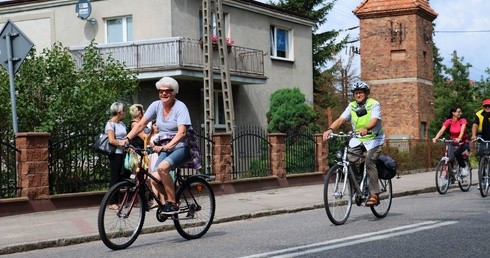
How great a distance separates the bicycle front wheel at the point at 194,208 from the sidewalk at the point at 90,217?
120 cm

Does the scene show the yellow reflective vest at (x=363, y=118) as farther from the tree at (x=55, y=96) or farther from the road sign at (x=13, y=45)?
the tree at (x=55, y=96)

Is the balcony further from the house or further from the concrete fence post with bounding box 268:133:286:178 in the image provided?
the concrete fence post with bounding box 268:133:286:178

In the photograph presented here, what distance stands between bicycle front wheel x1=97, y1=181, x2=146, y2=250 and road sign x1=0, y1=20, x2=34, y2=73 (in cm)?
437

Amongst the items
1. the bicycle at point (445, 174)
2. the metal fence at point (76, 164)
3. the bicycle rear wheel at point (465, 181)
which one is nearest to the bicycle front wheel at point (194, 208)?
the metal fence at point (76, 164)

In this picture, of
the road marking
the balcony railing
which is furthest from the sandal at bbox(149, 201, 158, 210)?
the balcony railing

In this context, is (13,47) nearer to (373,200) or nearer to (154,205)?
(154,205)

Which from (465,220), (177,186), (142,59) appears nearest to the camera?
(177,186)

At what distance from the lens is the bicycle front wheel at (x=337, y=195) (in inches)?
385

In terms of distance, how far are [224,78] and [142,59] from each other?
4057 millimetres

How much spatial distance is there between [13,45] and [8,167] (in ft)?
6.73

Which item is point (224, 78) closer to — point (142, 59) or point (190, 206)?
point (142, 59)

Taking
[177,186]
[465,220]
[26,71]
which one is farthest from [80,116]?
[465,220]

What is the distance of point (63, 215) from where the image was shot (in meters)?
12.1

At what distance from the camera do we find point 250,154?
679 inches
